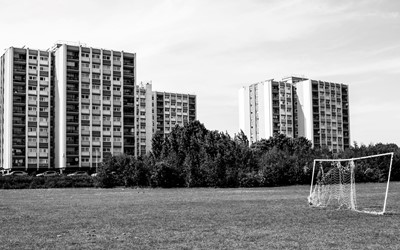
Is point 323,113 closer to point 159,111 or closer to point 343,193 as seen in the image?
point 159,111

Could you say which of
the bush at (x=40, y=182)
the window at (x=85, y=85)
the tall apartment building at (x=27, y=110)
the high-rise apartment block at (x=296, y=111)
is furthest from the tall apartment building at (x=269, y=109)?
the bush at (x=40, y=182)

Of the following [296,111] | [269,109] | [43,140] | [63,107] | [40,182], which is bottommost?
[40,182]

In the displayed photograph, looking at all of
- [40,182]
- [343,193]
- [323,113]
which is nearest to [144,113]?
[323,113]

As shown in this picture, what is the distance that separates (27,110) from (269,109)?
7900cm

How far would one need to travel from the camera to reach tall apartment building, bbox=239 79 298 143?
169750 millimetres

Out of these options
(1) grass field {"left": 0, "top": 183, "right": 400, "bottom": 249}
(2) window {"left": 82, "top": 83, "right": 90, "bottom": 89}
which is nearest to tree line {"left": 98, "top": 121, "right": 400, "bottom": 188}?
(1) grass field {"left": 0, "top": 183, "right": 400, "bottom": 249}

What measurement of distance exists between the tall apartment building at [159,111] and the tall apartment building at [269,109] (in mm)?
21926

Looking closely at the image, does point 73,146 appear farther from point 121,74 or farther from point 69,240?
point 69,240

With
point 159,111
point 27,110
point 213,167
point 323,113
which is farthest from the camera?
point 159,111

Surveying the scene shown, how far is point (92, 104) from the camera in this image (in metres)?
133

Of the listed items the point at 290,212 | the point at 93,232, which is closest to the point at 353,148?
the point at 290,212

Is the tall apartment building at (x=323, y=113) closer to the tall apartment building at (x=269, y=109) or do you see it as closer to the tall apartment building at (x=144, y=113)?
the tall apartment building at (x=269, y=109)

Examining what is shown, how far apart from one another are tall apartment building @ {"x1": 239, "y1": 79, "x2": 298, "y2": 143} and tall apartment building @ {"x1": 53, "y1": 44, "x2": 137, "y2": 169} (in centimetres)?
5077

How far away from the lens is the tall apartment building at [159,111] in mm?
166663
